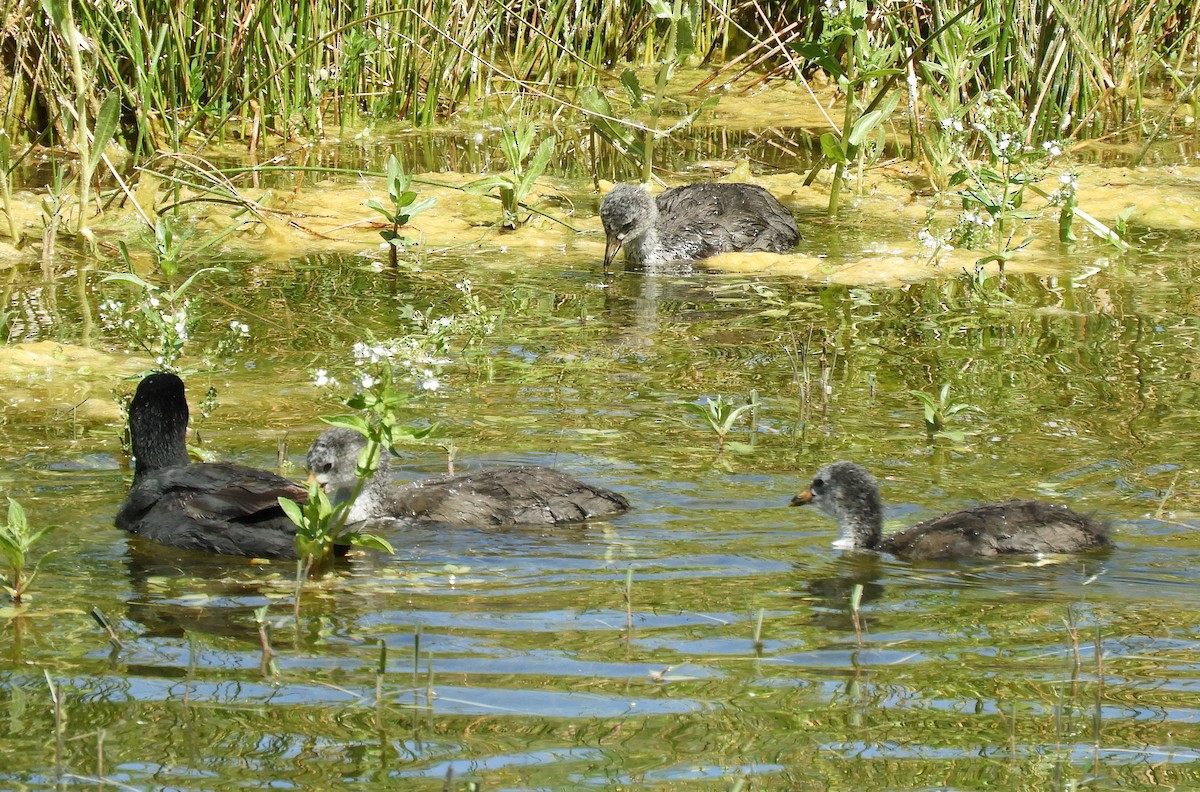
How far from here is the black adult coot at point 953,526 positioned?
580 cm

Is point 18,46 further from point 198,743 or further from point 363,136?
point 198,743

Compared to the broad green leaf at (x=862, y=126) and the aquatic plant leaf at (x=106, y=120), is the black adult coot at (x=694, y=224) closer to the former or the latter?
the broad green leaf at (x=862, y=126)

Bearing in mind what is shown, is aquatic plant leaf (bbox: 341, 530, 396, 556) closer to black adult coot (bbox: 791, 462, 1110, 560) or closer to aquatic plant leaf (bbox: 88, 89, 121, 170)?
black adult coot (bbox: 791, 462, 1110, 560)

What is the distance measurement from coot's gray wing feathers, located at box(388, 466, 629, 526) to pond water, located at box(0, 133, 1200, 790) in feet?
0.24

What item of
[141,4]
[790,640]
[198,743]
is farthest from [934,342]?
[141,4]

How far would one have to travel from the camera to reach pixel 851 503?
6.03m

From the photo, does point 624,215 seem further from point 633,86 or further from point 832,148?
point 832,148

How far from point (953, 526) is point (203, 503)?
8.95 feet

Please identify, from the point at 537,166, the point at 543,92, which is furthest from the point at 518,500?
the point at 543,92

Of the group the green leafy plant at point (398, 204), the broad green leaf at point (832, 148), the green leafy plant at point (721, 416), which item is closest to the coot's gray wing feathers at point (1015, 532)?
the green leafy plant at point (721, 416)

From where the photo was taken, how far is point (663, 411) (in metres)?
7.35

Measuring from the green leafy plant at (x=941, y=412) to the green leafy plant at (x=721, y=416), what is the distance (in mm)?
713

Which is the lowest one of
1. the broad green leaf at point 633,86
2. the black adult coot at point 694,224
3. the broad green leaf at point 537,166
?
the black adult coot at point 694,224

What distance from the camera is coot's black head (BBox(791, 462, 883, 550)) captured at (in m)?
6.01
